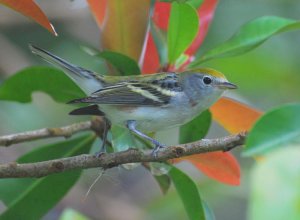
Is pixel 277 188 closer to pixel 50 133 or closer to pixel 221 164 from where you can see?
pixel 221 164

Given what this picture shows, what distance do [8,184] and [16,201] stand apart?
3.1 inches

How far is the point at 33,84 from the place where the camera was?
95.7 inches

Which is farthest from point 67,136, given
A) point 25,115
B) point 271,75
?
point 271,75

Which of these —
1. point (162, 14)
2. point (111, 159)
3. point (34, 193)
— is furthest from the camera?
point (162, 14)

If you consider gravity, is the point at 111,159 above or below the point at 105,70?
above

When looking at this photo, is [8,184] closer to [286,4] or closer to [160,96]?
[160,96]

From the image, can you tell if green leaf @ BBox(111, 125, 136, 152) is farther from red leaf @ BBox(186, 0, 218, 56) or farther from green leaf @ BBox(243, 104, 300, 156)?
green leaf @ BBox(243, 104, 300, 156)

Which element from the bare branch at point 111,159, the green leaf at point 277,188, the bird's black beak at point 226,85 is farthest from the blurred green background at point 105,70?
the green leaf at point 277,188

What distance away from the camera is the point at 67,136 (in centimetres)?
251

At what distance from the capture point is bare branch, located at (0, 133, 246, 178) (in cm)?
186

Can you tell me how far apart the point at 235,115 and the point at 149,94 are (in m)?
0.60

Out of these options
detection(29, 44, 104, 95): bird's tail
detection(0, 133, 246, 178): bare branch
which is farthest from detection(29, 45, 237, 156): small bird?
detection(0, 133, 246, 178): bare branch

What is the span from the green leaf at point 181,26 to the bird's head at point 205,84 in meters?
0.39

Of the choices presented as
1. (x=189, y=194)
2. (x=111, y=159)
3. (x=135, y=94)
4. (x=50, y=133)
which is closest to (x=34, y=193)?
(x=50, y=133)
